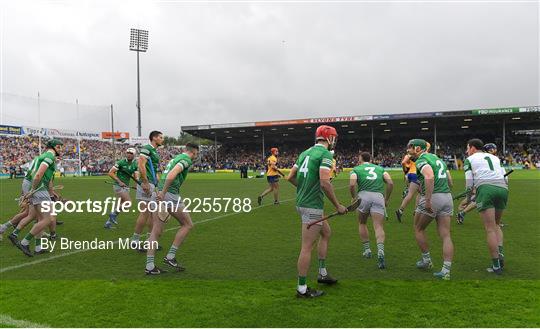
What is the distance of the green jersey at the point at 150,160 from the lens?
709 cm

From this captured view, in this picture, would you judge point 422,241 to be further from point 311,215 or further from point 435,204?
point 311,215

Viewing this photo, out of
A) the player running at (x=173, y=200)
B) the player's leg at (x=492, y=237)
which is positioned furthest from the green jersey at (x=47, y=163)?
the player's leg at (x=492, y=237)

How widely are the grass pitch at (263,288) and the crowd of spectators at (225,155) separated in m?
44.6

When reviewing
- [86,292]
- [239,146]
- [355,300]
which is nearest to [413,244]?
[355,300]

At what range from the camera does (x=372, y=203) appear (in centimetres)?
676

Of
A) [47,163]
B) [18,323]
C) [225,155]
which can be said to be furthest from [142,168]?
[225,155]

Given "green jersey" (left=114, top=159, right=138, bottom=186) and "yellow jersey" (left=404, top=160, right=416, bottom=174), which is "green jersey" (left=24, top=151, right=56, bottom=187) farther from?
"yellow jersey" (left=404, top=160, right=416, bottom=174)

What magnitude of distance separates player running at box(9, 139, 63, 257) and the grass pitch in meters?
0.36

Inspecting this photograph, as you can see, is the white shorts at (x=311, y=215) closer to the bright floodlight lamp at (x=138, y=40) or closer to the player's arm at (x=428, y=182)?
the player's arm at (x=428, y=182)

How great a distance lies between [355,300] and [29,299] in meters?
Answer: 4.27

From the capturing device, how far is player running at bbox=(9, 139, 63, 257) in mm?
7227

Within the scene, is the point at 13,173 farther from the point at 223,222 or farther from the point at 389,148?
the point at 389,148

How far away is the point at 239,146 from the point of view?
246 ft

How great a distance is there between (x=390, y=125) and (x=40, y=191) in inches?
2296
